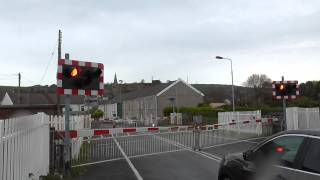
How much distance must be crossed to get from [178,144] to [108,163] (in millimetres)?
6537

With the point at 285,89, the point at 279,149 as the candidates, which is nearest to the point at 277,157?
the point at 279,149

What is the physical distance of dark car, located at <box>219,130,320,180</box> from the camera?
513 cm

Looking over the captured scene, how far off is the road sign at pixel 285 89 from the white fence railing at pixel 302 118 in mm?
5390

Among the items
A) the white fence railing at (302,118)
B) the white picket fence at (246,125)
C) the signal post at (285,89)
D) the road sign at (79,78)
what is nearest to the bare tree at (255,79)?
the white picket fence at (246,125)

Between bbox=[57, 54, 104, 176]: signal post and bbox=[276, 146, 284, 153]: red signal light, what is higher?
bbox=[57, 54, 104, 176]: signal post

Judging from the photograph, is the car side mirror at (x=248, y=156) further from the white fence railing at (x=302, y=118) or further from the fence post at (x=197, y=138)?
the white fence railing at (x=302, y=118)

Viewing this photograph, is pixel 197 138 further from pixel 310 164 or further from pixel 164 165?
pixel 310 164

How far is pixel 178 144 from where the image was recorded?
2097 cm

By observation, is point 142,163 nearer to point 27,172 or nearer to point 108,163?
point 108,163

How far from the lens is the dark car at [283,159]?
16.8 feet

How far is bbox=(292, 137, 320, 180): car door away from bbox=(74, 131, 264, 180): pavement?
5.98 m

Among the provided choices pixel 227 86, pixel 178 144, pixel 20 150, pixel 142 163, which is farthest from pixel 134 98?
pixel 20 150

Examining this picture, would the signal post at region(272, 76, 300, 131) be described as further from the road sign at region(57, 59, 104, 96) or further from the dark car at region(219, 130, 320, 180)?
the dark car at region(219, 130, 320, 180)

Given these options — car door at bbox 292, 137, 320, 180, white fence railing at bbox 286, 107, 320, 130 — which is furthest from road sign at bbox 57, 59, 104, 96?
white fence railing at bbox 286, 107, 320, 130
